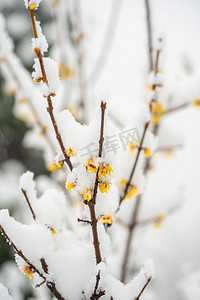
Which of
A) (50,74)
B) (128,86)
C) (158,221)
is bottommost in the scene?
(158,221)

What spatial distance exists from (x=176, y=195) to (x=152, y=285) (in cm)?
159

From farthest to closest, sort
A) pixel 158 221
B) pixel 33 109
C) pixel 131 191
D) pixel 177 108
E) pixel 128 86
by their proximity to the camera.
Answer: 1. pixel 128 86
2. pixel 158 221
3. pixel 177 108
4. pixel 33 109
5. pixel 131 191

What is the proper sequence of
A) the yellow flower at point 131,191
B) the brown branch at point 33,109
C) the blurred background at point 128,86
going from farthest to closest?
1. the blurred background at point 128,86
2. the brown branch at point 33,109
3. the yellow flower at point 131,191

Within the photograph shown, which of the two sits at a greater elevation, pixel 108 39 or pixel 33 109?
pixel 108 39

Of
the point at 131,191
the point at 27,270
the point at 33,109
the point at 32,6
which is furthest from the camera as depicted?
the point at 33,109

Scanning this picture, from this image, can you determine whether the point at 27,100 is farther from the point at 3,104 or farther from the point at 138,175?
the point at 3,104

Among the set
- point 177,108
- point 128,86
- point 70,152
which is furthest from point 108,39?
point 128,86

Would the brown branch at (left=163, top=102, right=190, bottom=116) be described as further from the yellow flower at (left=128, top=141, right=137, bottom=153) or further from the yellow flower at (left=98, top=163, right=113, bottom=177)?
the yellow flower at (left=98, top=163, right=113, bottom=177)

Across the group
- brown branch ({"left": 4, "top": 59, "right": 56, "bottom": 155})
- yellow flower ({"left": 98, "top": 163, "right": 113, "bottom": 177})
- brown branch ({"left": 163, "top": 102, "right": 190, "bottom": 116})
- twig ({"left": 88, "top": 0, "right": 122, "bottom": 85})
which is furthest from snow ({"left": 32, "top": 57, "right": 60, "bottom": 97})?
twig ({"left": 88, "top": 0, "right": 122, "bottom": 85})

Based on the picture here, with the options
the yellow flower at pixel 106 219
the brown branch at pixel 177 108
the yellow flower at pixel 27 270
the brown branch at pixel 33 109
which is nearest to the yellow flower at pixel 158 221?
the brown branch at pixel 177 108

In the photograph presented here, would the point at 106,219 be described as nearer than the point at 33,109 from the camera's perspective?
Yes

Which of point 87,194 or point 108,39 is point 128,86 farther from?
point 87,194

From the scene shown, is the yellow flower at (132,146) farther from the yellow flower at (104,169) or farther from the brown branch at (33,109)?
the brown branch at (33,109)

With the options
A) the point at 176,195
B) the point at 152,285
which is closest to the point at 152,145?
the point at 176,195
